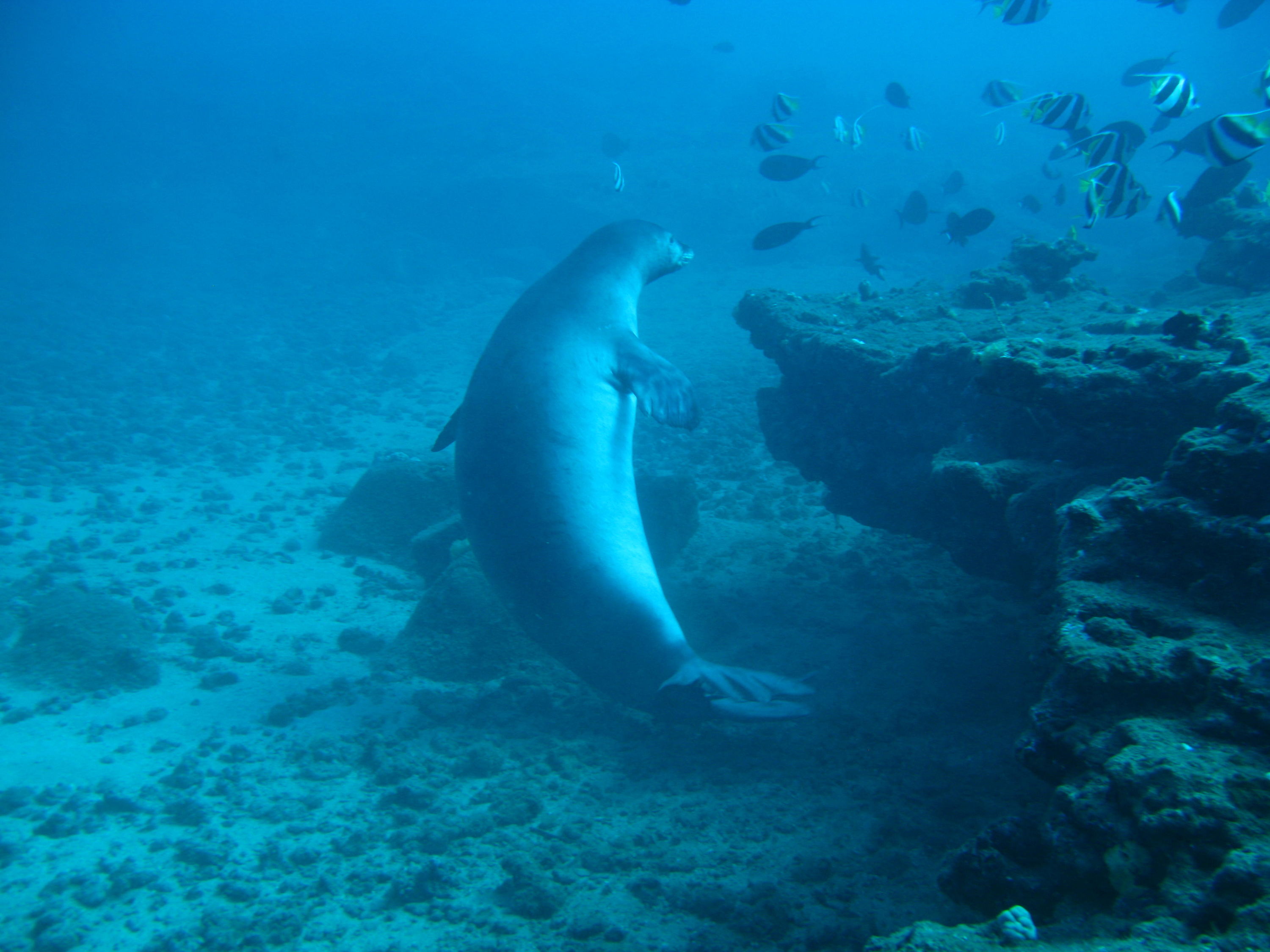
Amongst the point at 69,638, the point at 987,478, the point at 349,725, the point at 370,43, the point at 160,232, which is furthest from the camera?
the point at 370,43

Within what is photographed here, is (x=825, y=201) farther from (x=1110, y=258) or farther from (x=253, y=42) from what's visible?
(x=253, y=42)

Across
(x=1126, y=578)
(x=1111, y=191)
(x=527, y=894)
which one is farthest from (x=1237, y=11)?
(x=527, y=894)

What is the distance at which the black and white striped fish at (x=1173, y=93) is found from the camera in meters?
6.89

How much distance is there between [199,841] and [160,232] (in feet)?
119

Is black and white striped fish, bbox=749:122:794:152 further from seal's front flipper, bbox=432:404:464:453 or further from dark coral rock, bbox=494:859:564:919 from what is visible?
dark coral rock, bbox=494:859:564:919

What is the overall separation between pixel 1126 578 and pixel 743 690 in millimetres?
1899

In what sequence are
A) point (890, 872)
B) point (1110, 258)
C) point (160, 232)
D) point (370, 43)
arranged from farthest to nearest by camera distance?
point (370, 43) → point (160, 232) → point (1110, 258) → point (890, 872)

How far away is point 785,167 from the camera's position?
9.55 meters

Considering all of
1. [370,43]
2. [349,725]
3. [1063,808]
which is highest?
[370,43]

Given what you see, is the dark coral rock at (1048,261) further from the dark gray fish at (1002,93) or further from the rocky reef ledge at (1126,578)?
the dark gray fish at (1002,93)

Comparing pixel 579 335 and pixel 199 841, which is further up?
pixel 579 335

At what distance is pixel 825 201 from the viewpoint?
26469mm

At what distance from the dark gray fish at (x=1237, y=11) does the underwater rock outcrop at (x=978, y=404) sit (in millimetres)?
13879

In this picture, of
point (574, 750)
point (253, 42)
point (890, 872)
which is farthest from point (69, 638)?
point (253, 42)
